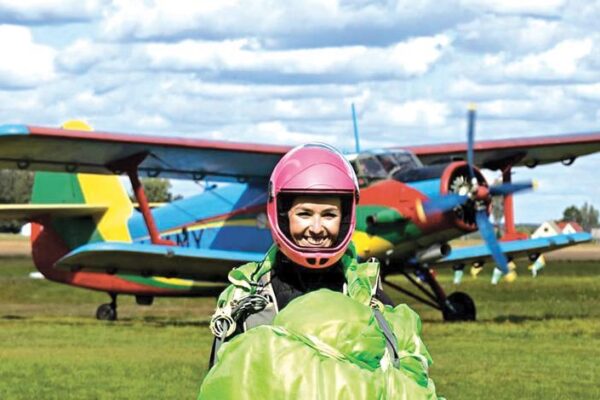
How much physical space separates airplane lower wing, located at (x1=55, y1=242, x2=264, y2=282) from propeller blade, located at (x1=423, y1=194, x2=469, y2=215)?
3475 mm

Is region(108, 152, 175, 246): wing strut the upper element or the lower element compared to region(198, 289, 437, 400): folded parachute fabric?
lower

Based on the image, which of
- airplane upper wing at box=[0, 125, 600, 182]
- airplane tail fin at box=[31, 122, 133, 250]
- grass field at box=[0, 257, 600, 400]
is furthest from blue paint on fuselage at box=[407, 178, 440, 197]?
airplane tail fin at box=[31, 122, 133, 250]

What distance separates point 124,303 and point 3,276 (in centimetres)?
1149

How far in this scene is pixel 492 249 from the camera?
2067cm

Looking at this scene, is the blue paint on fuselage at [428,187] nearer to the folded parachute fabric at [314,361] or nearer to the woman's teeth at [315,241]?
the woman's teeth at [315,241]

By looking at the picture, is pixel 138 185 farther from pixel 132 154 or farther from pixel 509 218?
pixel 509 218

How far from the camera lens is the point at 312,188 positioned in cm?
307

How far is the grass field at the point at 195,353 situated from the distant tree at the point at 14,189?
10414 cm

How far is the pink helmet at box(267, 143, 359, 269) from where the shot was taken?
3.07 metres

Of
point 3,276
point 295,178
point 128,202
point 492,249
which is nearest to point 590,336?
point 492,249

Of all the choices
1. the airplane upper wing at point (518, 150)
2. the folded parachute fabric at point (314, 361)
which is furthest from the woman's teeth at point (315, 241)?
the airplane upper wing at point (518, 150)

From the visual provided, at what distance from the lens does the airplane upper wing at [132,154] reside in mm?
21875

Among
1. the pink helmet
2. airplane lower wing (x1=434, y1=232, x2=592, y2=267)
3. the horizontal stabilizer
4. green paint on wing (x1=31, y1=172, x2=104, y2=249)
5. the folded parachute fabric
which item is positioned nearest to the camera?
the folded parachute fabric

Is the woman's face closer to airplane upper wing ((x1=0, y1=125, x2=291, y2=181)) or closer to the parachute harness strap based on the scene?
the parachute harness strap
